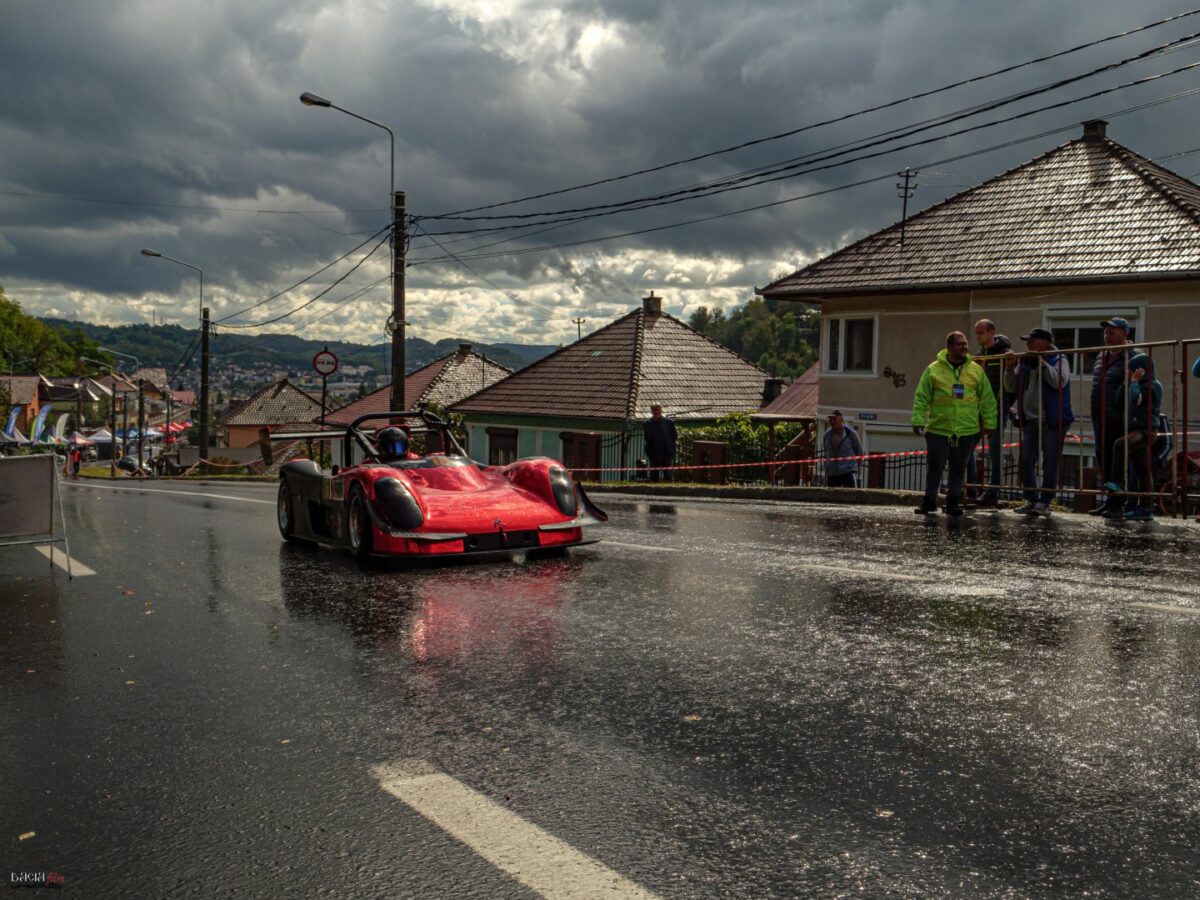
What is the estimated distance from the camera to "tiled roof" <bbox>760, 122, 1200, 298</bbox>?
25.0 m

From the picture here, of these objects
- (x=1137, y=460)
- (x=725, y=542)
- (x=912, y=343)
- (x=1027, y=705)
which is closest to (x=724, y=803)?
(x=1027, y=705)

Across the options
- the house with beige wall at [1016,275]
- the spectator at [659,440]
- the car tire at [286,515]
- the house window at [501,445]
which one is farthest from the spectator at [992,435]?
the house window at [501,445]

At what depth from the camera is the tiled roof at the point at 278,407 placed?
11769 centimetres

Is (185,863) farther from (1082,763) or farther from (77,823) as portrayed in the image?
(1082,763)

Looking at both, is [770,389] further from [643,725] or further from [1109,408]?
[643,725]

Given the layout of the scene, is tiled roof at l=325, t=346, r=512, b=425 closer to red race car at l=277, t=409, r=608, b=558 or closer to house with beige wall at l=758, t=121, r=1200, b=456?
house with beige wall at l=758, t=121, r=1200, b=456

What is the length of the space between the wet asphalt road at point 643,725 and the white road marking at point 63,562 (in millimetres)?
812

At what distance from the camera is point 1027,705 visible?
4379mm

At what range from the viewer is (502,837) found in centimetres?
325

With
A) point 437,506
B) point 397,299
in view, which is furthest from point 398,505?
point 397,299

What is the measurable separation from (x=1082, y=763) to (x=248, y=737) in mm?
2978

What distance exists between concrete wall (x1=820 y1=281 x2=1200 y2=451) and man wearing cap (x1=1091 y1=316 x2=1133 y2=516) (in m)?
13.3

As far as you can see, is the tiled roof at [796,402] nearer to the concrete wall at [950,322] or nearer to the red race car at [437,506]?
the concrete wall at [950,322]

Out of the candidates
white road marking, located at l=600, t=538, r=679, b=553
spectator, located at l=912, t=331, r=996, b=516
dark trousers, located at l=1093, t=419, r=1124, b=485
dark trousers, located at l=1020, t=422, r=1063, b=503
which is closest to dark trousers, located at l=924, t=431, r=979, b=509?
spectator, located at l=912, t=331, r=996, b=516
